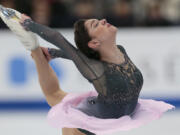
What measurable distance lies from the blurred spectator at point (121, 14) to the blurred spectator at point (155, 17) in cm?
21

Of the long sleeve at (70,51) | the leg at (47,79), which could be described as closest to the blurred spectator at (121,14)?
the leg at (47,79)

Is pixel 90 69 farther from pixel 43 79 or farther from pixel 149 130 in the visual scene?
pixel 149 130

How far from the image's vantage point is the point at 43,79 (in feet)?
10.4

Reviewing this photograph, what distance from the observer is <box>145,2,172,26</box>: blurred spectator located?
217 inches

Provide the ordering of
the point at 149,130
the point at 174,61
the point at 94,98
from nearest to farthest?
the point at 94,98 < the point at 149,130 < the point at 174,61

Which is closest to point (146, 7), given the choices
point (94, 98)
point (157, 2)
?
point (157, 2)

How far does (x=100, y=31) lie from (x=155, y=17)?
8.92ft

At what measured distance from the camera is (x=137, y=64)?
5348mm

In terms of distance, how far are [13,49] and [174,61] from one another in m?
1.95

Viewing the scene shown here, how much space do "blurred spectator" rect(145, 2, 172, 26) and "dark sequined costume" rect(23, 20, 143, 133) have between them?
262 cm

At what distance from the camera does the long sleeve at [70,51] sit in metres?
2.85

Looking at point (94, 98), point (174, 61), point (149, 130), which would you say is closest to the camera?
point (94, 98)

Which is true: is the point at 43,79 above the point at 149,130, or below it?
above

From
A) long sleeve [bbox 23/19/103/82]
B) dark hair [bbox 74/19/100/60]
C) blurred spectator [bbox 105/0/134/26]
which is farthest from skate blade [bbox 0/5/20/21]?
blurred spectator [bbox 105/0/134/26]
